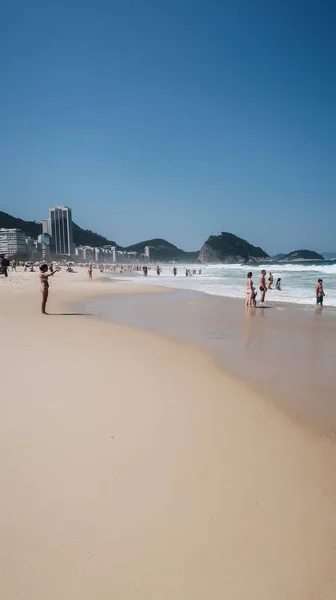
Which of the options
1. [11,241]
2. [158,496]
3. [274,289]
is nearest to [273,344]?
[158,496]

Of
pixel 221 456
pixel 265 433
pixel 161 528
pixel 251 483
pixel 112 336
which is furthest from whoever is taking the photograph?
pixel 112 336

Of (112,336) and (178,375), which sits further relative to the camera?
(112,336)

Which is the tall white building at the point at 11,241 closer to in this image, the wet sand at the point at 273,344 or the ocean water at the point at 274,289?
the ocean water at the point at 274,289

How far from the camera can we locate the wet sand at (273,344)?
15.1ft

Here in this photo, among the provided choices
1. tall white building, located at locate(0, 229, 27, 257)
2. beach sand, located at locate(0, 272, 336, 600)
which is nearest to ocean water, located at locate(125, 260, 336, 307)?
beach sand, located at locate(0, 272, 336, 600)

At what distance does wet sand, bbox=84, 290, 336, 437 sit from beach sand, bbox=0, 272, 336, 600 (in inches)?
20.5

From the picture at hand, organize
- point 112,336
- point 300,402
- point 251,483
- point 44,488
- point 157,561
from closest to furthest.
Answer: point 157,561 < point 44,488 < point 251,483 < point 300,402 < point 112,336

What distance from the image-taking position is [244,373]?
580 centimetres

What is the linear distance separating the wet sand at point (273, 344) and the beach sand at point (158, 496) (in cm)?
52

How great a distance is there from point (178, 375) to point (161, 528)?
328 centimetres

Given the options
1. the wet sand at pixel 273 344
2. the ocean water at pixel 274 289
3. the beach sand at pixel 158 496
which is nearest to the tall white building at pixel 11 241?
the ocean water at pixel 274 289

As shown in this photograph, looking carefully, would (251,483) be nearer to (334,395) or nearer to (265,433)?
(265,433)

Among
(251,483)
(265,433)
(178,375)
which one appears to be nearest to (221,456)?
(251,483)

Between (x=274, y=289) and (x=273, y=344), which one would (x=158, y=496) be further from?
(x=274, y=289)
